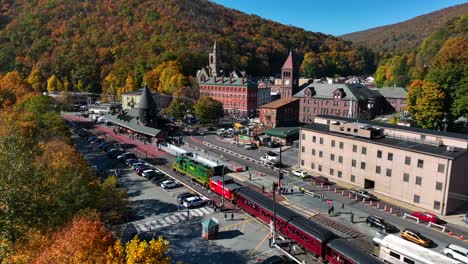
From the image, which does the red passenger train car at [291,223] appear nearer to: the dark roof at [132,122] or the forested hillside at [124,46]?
the dark roof at [132,122]

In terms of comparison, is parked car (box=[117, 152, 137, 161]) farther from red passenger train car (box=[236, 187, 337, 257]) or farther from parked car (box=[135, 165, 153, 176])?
red passenger train car (box=[236, 187, 337, 257])

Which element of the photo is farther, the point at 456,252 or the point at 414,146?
the point at 414,146

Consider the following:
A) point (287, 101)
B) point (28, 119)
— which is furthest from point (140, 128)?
point (287, 101)

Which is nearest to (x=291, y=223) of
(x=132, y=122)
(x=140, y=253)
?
(x=140, y=253)

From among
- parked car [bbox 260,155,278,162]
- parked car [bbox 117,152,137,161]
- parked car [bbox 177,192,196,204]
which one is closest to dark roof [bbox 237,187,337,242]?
parked car [bbox 177,192,196,204]

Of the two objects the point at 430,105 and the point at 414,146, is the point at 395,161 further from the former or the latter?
the point at 430,105

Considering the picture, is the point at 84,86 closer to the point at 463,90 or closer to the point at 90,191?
the point at 90,191
